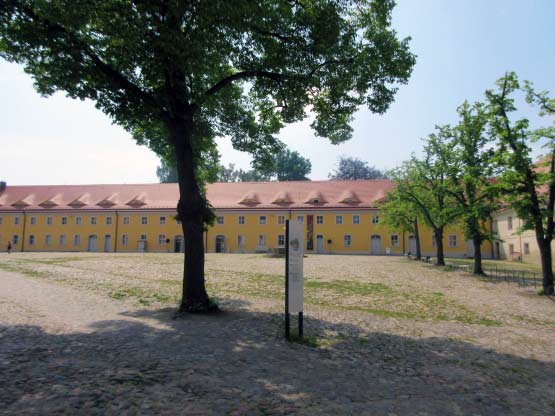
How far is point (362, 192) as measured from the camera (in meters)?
51.1

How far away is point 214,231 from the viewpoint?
50.8 m

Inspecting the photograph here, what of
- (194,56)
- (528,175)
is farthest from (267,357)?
(528,175)

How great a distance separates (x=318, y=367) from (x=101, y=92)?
904 centimetres

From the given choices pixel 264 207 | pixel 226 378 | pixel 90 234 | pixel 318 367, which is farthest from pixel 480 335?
pixel 90 234

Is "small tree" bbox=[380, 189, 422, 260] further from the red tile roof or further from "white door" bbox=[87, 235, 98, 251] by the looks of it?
"white door" bbox=[87, 235, 98, 251]

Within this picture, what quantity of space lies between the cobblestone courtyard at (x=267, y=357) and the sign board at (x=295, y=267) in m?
0.82

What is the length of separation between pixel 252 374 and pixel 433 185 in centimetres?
2508

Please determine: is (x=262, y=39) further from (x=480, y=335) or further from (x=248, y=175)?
(x=248, y=175)

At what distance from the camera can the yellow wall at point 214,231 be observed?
47.8 metres

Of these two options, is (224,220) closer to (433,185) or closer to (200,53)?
(433,185)

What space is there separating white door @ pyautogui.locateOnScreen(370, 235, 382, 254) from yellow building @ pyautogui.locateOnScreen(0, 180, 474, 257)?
0.12 m

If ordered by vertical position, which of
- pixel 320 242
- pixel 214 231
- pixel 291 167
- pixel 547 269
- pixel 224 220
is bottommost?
pixel 547 269

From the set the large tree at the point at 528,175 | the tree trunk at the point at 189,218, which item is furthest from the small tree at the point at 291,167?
the tree trunk at the point at 189,218

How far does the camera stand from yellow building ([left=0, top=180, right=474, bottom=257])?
4828 cm
